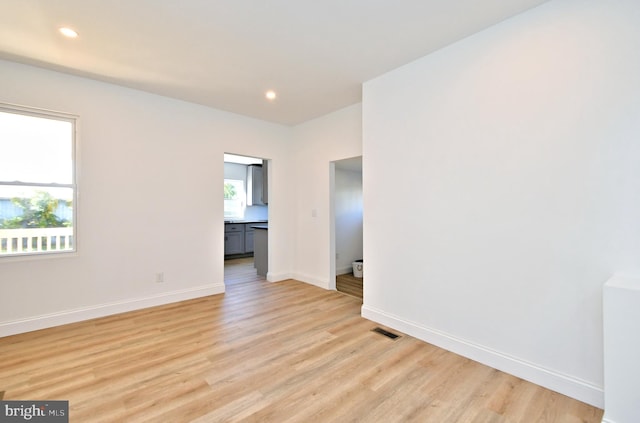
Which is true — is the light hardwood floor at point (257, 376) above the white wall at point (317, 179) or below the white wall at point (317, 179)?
below

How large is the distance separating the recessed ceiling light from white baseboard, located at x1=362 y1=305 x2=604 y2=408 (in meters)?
3.94

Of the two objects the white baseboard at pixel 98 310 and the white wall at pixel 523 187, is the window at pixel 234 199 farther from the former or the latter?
the white wall at pixel 523 187

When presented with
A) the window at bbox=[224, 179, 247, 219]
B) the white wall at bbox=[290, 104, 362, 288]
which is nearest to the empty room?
the white wall at bbox=[290, 104, 362, 288]

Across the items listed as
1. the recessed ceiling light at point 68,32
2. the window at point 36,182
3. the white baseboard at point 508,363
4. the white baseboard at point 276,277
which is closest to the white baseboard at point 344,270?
the white baseboard at point 276,277

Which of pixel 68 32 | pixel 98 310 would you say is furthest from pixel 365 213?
pixel 98 310

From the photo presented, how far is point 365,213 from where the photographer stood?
3346mm

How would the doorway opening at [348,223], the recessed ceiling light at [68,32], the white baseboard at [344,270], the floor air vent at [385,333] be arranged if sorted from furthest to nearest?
the white baseboard at [344,270] < the doorway opening at [348,223] < the floor air vent at [385,333] < the recessed ceiling light at [68,32]

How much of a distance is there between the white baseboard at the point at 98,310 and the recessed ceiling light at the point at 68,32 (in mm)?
2788

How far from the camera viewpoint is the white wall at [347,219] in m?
5.43

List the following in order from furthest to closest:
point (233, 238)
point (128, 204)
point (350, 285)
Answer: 1. point (233, 238)
2. point (350, 285)
3. point (128, 204)

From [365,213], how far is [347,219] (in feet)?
7.36

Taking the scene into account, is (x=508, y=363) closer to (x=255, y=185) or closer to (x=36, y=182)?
(x=36, y=182)

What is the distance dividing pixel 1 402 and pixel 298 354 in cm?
200

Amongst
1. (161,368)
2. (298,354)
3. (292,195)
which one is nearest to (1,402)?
(161,368)
